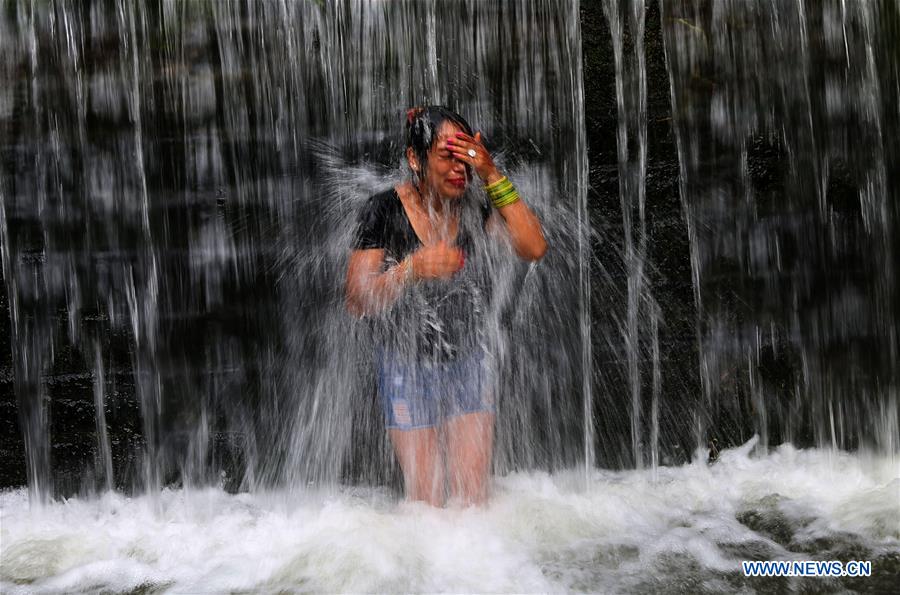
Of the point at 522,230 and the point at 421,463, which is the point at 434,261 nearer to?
the point at 522,230

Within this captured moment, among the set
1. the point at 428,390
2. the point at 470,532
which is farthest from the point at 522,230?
the point at 470,532

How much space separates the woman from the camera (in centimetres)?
281

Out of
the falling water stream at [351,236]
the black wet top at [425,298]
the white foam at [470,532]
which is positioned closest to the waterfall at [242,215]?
the falling water stream at [351,236]

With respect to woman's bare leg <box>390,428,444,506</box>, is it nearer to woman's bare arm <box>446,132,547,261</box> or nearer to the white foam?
the white foam

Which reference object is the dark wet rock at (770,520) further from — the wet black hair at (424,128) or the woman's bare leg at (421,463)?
the wet black hair at (424,128)

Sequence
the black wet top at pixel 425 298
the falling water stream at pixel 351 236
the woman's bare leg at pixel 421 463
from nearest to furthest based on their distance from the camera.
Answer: the black wet top at pixel 425 298
the woman's bare leg at pixel 421 463
the falling water stream at pixel 351 236

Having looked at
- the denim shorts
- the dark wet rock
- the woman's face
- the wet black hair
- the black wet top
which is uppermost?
the wet black hair

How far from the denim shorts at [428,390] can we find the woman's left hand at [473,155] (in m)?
0.68

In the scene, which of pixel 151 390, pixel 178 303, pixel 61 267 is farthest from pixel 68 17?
pixel 151 390

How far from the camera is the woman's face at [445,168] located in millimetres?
2814

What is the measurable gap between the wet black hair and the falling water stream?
1.10 metres

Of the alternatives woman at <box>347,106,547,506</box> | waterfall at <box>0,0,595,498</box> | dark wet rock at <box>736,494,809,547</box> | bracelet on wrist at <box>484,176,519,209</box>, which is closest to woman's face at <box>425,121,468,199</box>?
woman at <box>347,106,547,506</box>

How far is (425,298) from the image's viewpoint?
9.95ft

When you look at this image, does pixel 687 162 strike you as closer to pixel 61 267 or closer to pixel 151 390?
pixel 151 390
